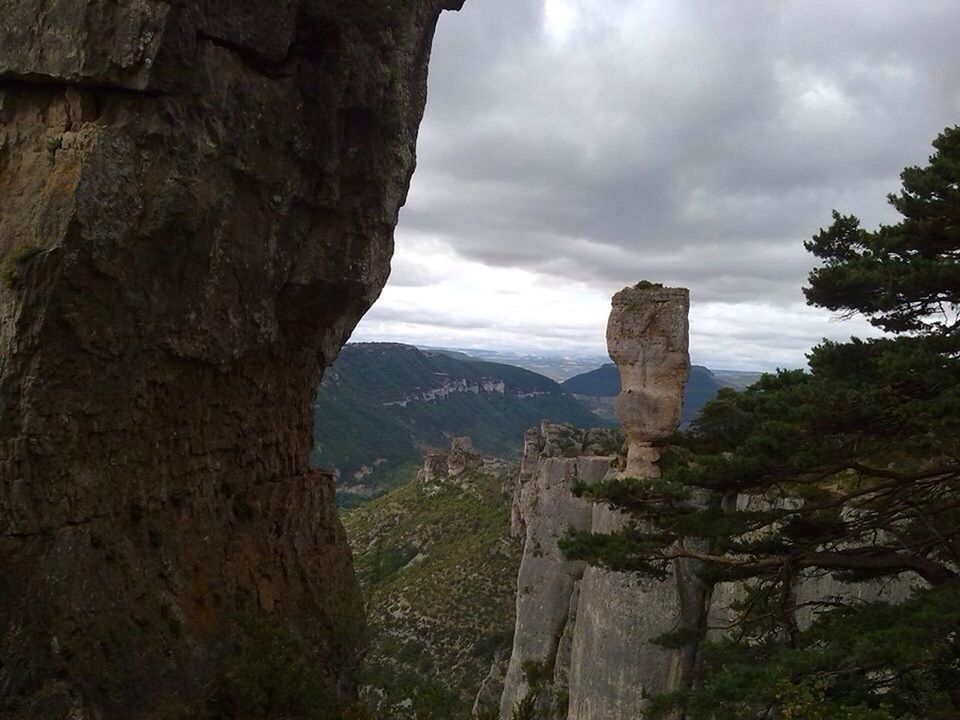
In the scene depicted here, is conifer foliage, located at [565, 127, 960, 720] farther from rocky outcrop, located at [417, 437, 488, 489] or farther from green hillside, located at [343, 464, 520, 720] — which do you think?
rocky outcrop, located at [417, 437, 488, 489]

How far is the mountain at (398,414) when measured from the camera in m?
106

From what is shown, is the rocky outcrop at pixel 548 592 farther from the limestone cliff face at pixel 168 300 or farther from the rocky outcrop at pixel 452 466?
the rocky outcrop at pixel 452 466

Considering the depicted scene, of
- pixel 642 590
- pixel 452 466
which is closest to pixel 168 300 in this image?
pixel 642 590

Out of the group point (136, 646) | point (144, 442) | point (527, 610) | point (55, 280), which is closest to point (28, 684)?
point (136, 646)

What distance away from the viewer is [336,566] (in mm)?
11648

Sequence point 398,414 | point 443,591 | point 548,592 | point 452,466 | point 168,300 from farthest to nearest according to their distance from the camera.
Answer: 1. point 398,414
2. point 452,466
3. point 443,591
4. point 548,592
5. point 168,300

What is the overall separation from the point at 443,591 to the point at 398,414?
106 meters

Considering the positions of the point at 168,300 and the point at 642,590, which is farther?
the point at 642,590

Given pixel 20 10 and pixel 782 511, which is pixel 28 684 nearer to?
pixel 20 10

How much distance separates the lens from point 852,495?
867 centimetres

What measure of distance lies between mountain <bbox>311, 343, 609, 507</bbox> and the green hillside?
41756 mm

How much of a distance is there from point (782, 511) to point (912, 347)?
3.00 metres

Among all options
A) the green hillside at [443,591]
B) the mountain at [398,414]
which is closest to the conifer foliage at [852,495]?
the green hillside at [443,591]

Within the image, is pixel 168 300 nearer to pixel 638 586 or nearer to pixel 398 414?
pixel 638 586
